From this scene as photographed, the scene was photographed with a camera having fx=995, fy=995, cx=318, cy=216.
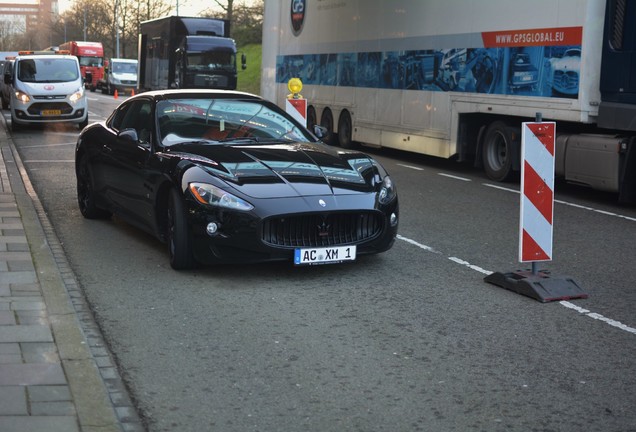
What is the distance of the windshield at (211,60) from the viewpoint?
3188cm

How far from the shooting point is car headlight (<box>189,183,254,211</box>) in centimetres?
735

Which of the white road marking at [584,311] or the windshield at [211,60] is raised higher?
the windshield at [211,60]

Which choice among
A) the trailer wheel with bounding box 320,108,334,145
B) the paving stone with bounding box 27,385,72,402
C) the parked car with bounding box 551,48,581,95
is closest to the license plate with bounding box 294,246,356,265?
the paving stone with bounding box 27,385,72,402

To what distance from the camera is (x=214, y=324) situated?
20.6 ft

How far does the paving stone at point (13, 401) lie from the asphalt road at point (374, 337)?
54cm

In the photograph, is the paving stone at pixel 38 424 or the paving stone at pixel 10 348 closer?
the paving stone at pixel 38 424

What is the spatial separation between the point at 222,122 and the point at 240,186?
1565mm

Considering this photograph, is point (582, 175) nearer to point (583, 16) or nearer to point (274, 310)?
point (583, 16)

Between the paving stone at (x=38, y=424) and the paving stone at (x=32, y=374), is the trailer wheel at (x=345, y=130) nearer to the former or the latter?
the paving stone at (x=32, y=374)

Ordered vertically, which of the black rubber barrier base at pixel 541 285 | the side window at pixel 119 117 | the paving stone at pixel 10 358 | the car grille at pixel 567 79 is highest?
the car grille at pixel 567 79

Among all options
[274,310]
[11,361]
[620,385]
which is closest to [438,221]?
[274,310]

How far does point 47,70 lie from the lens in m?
25.6

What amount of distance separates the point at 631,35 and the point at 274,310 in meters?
7.61

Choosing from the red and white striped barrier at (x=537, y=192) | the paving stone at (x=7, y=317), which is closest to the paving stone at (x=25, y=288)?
the paving stone at (x=7, y=317)
